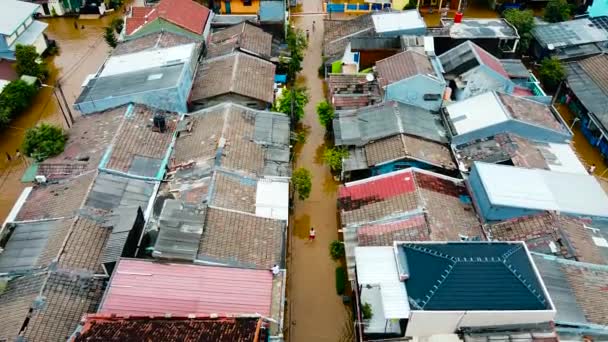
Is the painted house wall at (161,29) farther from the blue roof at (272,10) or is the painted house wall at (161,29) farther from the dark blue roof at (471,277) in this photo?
the dark blue roof at (471,277)

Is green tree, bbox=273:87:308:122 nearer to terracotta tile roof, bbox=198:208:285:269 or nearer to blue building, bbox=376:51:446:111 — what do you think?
blue building, bbox=376:51:446:111

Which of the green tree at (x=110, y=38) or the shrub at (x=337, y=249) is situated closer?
the shrub at (x=337, y=249)

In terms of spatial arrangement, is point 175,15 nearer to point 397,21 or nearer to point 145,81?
point 145,81

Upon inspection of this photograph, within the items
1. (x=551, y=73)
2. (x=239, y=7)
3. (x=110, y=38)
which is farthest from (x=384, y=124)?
(x=110, y=38)

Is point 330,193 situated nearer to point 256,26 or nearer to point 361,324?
point 361,324

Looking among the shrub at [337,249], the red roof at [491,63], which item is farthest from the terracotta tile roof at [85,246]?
the red roof at [491,63]
